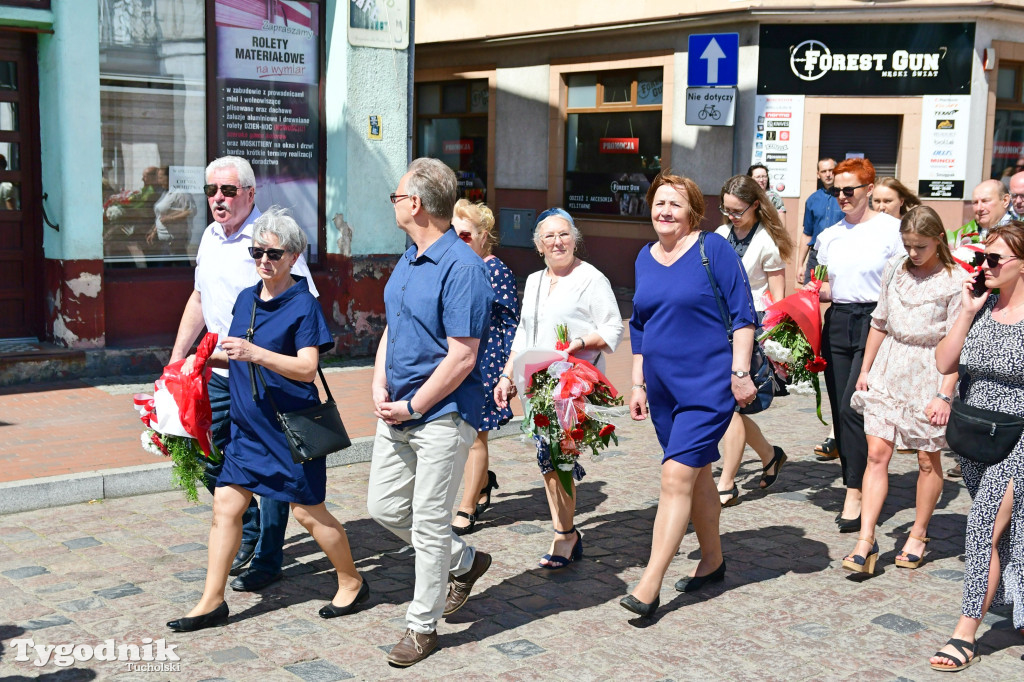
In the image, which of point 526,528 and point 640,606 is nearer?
point 640,606

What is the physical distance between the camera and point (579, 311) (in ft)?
19.6

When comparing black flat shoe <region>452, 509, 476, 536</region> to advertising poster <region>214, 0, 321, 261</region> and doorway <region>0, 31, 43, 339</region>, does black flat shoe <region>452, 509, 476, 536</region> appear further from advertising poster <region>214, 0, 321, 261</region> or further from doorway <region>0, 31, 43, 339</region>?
advertising poster <region>214, 0, 321, 261</region>

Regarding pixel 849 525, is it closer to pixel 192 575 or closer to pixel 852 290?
pixel 852 290

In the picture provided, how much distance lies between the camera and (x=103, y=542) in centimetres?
618

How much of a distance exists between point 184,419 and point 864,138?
1497cm

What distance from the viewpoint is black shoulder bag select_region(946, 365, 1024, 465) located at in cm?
486

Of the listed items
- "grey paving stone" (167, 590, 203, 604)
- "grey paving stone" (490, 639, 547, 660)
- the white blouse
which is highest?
the white blouse

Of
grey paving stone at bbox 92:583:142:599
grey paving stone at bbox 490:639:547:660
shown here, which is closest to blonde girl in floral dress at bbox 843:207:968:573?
grey paving stone at bbox 490:639:547:660

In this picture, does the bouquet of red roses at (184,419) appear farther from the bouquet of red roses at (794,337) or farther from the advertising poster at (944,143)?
the advertising poster at (944,143)

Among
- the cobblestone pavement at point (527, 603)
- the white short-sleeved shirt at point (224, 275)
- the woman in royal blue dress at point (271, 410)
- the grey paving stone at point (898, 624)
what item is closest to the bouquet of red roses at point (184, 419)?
the woman in royal blue dress at point (271, 410)

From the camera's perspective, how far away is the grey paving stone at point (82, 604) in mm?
5188

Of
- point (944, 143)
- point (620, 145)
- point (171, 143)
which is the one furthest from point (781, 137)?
point (171, 143)

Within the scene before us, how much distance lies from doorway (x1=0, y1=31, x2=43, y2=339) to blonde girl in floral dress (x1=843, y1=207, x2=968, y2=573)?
25.1 ft

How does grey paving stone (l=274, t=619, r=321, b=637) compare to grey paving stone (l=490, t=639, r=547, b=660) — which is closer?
grey paving stone (l=490, t=639, r=547, b=660)
